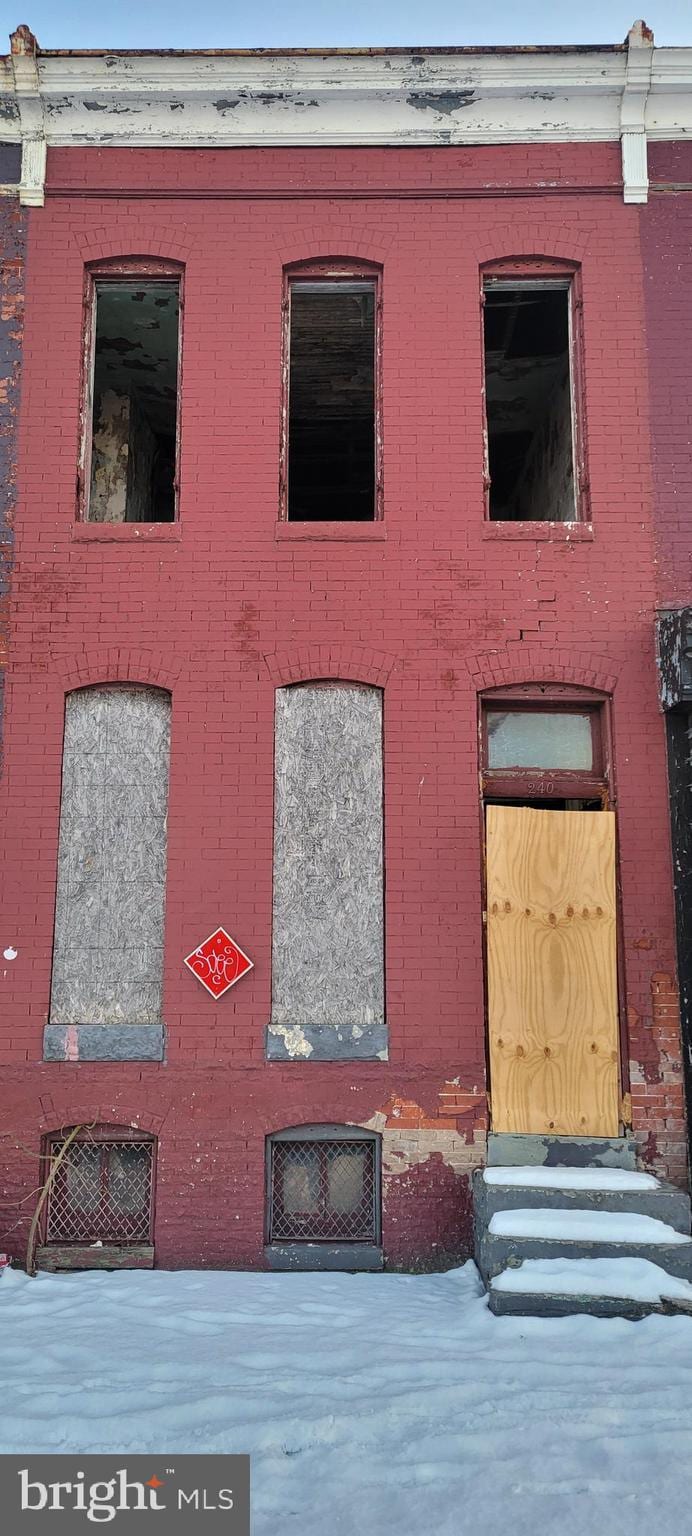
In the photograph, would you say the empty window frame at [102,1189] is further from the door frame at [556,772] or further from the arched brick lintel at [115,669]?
the door frame at [556,772]

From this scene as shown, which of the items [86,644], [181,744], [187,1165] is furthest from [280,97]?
[187,1165]

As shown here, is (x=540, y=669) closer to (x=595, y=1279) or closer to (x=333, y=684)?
(x=333, y=684)

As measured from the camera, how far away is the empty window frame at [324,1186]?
21.8 feet

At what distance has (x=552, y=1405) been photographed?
4.42m

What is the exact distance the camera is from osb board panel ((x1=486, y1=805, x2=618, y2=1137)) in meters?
6.66

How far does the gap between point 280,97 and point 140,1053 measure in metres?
7.08

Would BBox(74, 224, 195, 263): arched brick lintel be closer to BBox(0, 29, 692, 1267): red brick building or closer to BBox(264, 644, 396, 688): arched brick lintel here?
BBox(0, 29, 692, 1267): red brick building

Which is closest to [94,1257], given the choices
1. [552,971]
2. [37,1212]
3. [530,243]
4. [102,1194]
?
[102,1194]

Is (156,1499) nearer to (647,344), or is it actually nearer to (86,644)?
(86,644)

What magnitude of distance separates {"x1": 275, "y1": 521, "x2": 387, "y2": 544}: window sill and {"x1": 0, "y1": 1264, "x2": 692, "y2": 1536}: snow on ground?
4928 millimetres

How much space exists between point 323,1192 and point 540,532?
481cm

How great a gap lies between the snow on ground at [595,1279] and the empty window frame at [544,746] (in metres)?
2.97

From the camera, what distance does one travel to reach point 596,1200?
6035 millimetres

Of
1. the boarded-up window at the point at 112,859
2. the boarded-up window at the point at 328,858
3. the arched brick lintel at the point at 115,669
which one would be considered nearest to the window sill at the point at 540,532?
the boarded-up window at the point at 328,858
